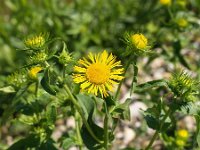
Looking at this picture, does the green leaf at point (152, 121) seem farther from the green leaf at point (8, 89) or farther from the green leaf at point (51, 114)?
the green leaf at point (8, 89)

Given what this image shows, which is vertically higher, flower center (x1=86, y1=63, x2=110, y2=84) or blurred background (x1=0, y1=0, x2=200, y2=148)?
blurred background (x1=0, y1=0, x2=200, y2=148)

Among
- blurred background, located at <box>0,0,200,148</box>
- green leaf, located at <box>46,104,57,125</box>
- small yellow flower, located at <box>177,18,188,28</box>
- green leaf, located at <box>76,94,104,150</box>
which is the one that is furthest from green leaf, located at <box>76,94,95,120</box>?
blurred background, located at <box>0,0,200,148</box>

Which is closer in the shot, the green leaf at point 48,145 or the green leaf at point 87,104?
the green leaf at point 87,104

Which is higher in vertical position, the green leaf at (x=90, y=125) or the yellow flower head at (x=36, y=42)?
the yellow flower head at (x=36, y=42)

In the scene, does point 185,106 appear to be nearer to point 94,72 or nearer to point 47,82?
point 94,72

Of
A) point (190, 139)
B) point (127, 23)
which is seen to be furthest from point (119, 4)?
point (190, 139)

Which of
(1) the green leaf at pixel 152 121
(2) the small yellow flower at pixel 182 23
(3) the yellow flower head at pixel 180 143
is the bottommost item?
(3) the yellow flower head at pixel 180 143

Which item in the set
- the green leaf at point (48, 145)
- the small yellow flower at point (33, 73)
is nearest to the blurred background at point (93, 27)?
the green leaf at point (48, 145)

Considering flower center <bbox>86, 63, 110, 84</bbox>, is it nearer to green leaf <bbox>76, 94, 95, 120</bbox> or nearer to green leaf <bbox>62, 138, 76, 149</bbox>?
green leaf <bbox>76, 94, 95, 120</bbox>

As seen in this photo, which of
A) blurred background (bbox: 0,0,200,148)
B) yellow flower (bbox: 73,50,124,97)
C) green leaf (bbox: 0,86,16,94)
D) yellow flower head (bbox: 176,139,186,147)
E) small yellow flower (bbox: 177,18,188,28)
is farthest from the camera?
blurred background (bbox: 0,0,200,148)
